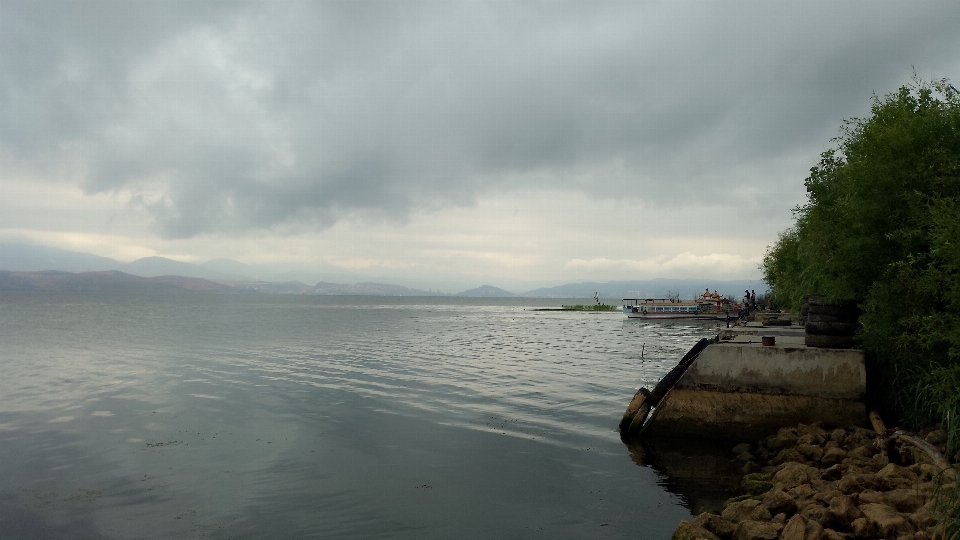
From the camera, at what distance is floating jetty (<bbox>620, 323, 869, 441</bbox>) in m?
14.2

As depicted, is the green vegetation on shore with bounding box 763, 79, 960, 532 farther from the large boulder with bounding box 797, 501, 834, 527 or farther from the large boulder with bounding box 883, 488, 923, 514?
the large boulder with bounding box 797, 501, 834, 527

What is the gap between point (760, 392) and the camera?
14656 millimetres

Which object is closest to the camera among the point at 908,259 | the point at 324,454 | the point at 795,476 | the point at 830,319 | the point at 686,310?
the point at 795,476

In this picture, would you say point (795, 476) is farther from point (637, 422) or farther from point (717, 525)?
point (637, 422)

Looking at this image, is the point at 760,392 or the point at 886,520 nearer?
the point at 886,520

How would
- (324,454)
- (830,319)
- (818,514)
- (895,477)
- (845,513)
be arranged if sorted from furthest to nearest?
(830,319), (324,454), (895,477), (818,514), (845,513)

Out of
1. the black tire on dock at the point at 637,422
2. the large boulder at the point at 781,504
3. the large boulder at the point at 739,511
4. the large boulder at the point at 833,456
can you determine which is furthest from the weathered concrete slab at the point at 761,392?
the large boulder at the point at 781,504

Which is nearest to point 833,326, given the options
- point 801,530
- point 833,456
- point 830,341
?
point 830,341

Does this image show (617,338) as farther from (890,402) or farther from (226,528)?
(226,528)

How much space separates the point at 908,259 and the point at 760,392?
435 centimetres

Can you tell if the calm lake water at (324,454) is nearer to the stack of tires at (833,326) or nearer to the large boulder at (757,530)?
the large boulder at (757,530)

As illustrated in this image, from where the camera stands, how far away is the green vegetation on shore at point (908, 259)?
11203 mm

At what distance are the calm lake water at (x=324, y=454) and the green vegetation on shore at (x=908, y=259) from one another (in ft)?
19.7

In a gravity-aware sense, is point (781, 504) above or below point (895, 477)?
below
